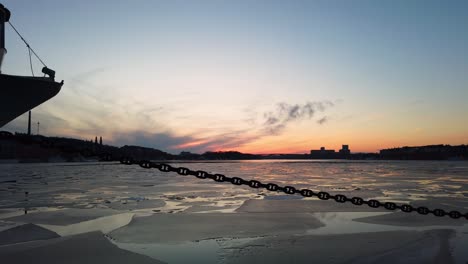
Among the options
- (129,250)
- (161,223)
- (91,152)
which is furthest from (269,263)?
(161,223)

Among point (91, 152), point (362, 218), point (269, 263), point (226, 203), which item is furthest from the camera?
point (226, 203)

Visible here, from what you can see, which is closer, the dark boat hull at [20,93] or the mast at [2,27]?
the dark boat hull at [20,93]

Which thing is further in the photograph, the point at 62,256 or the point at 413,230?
the point at 413,230

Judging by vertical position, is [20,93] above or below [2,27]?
below

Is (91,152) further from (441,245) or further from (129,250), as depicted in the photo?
(441,245)

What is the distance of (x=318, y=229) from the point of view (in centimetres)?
785

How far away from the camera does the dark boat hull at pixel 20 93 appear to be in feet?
25.5

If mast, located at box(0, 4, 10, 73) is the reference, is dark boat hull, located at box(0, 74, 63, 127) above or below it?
below

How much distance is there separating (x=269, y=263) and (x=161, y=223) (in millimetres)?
4106

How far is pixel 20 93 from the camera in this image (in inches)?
325

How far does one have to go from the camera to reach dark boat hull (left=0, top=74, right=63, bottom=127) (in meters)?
7.76

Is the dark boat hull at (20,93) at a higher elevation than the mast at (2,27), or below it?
below

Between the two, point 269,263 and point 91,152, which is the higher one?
point 91,152

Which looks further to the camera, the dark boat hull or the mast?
the mast
